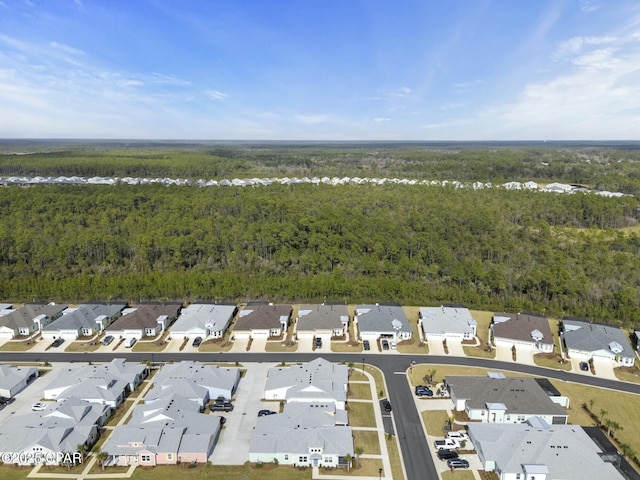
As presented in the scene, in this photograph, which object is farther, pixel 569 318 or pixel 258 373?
pixel 569 318

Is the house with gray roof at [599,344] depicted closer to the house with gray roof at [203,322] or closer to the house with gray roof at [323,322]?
the house with gray roof at [323,322]

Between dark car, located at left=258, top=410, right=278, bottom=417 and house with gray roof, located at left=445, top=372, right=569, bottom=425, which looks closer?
dark car, located at left=258, top=410, right=278, bottom=417

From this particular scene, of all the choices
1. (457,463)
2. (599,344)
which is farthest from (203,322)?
(599,344)

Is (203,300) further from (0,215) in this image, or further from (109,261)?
(0,215)

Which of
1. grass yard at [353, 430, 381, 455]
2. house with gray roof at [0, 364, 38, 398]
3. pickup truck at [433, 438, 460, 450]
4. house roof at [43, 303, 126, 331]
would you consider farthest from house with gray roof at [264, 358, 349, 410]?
house roof at [43, 303, 126, 331]

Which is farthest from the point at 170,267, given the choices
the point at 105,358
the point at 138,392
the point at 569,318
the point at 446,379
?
the point at 569,318

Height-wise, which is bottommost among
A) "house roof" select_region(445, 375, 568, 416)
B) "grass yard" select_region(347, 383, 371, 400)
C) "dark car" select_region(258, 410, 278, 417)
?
"grass yard" select_region(347, 383, 371, 400)

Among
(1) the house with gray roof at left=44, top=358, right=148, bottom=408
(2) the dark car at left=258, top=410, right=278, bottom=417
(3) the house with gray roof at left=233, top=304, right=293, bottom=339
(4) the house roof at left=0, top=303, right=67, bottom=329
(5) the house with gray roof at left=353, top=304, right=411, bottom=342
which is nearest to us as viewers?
(2) the dark car at left=258, top=410, right=278, bottom=417

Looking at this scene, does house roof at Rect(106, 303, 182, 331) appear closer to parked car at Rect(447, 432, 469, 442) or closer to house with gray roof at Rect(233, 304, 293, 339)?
house with gray roof at Rect(233, 304, 293, 339)
